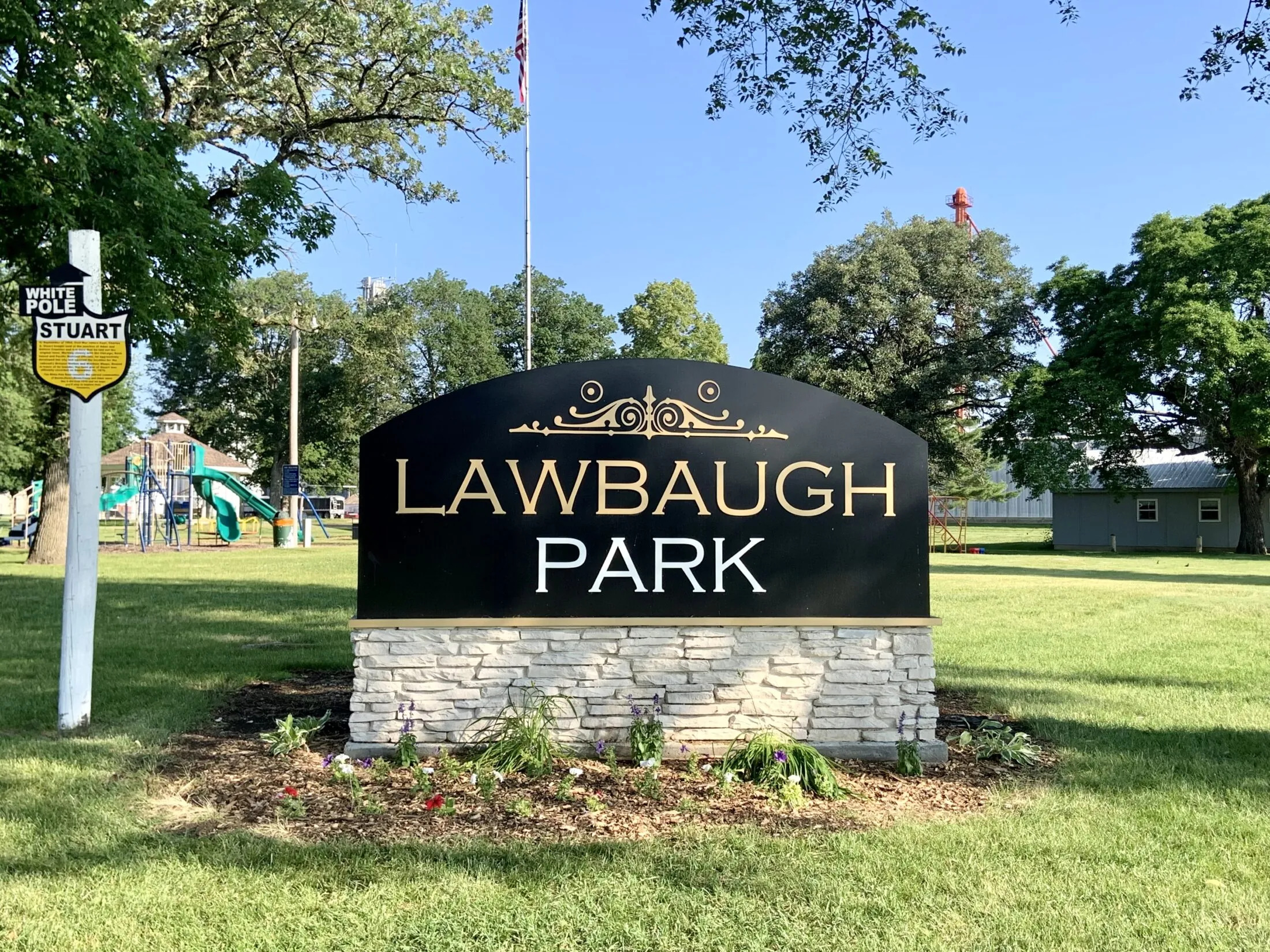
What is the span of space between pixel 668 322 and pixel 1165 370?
932 inches

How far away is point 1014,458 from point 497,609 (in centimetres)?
2992

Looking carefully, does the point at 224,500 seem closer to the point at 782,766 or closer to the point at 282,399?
the point at 282,399

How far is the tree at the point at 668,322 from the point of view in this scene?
157ft

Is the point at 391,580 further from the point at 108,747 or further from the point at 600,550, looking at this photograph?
the point at 108,747

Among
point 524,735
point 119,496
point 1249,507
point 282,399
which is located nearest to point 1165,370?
point 1249,507

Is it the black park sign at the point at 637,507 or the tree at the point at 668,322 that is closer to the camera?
the black park sign at the point at 637,507

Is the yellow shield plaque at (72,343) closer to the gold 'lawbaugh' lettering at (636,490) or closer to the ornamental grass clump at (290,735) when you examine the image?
the gold 'lawbaugh' lettering at (636,490)

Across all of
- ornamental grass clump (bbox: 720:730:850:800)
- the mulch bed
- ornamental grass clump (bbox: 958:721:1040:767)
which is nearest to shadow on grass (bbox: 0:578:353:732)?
the mulch bed

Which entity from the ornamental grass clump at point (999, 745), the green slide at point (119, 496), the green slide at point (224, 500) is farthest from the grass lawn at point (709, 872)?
the green slide at point (119, 496)

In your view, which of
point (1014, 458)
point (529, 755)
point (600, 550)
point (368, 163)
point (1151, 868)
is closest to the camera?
point (1151, 868)

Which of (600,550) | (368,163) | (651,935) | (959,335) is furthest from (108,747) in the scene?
(959,335)

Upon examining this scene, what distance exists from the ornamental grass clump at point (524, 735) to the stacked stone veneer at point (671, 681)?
0.18 ft

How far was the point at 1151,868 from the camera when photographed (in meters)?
3.72

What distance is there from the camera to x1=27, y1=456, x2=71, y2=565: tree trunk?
20.6 meters
